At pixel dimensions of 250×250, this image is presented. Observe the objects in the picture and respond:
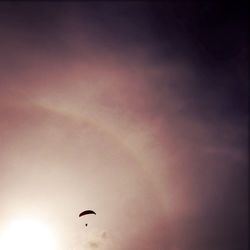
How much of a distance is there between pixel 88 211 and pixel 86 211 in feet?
1.28

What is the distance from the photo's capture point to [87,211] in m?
64.6

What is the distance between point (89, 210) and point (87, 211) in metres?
1.10

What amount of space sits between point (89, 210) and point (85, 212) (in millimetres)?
1559

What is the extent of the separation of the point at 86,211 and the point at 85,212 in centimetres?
47

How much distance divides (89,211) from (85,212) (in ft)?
2.83

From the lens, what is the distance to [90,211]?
64.7 m

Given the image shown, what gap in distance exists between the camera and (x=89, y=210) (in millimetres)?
65625

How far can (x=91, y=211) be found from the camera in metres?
64.5

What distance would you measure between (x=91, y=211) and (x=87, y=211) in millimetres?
765

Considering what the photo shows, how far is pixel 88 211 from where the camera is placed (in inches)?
2542

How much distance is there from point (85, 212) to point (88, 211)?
651 millimetres

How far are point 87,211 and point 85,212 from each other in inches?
20.1

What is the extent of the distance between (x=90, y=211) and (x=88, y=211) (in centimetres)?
39
